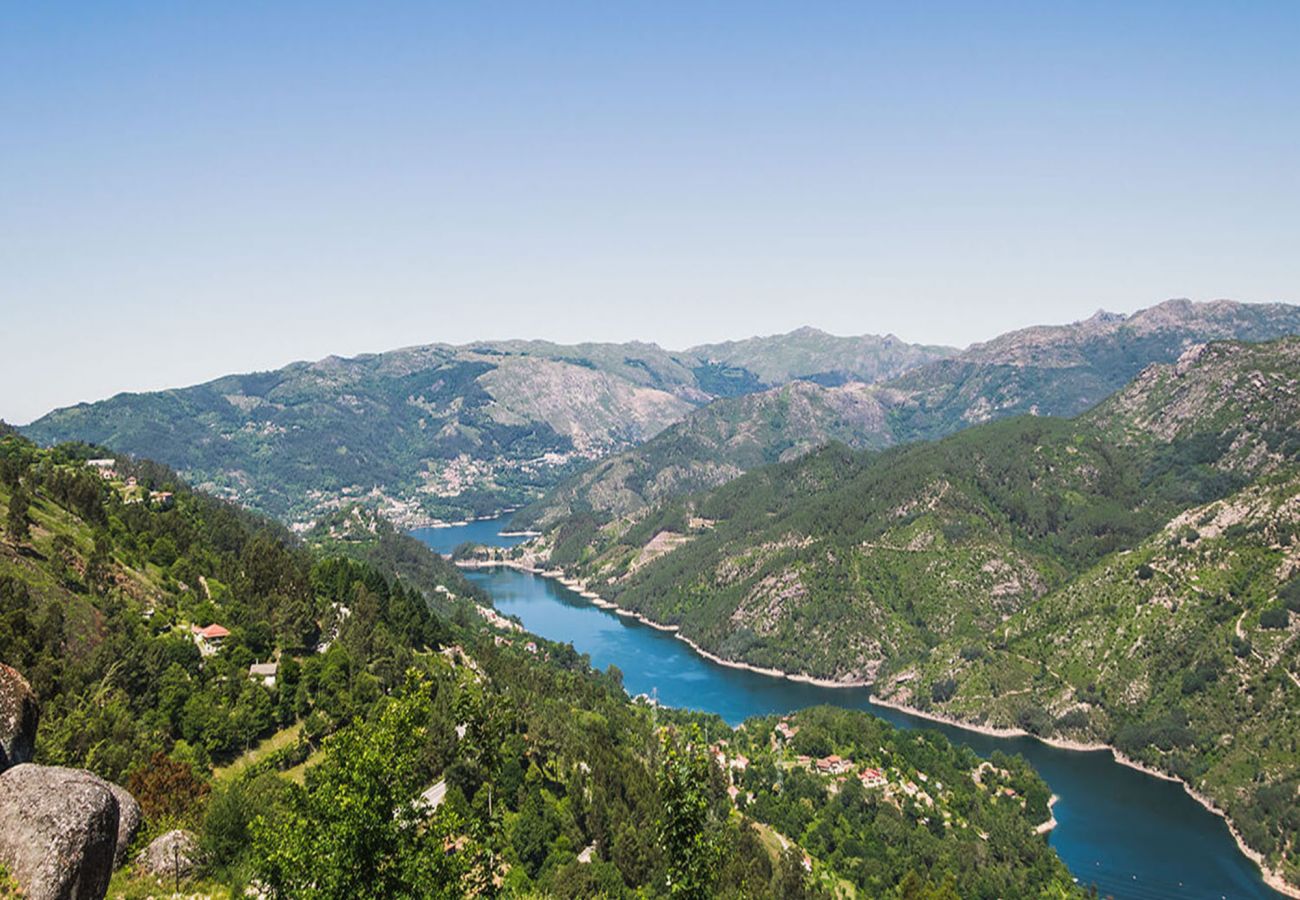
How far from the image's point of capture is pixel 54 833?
21000mm

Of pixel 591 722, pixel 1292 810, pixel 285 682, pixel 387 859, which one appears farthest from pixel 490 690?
pixel 1292 810

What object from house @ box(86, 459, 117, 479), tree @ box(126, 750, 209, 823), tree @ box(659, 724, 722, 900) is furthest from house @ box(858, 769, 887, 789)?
house @ box(86, 459, 117, 479)

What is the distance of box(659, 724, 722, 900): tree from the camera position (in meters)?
40.3

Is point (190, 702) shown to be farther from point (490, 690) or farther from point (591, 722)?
point (591, 722)

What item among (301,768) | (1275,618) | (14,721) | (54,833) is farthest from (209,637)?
(1275,618)

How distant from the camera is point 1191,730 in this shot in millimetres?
177625

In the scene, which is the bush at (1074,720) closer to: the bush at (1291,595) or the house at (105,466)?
the bush at (1291,595)

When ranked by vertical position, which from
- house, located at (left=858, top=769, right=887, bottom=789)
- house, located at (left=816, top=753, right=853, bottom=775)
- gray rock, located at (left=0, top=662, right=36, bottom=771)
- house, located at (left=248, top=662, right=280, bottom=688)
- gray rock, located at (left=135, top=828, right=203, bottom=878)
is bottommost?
house, located at (left=858, top=769, right=887, bottom=789)

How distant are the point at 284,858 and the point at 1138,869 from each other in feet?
479

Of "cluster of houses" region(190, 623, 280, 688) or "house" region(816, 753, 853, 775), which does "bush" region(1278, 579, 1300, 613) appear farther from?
"cluster of houses" region(190, 623, 280, 688)

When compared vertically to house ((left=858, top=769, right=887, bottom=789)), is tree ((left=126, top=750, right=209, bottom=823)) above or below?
above

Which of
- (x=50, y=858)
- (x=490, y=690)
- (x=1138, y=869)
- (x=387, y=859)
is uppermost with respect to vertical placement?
(x=50, y=858)

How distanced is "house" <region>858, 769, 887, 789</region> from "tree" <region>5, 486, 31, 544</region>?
11712 cm

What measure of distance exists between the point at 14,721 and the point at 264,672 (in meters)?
59.6
